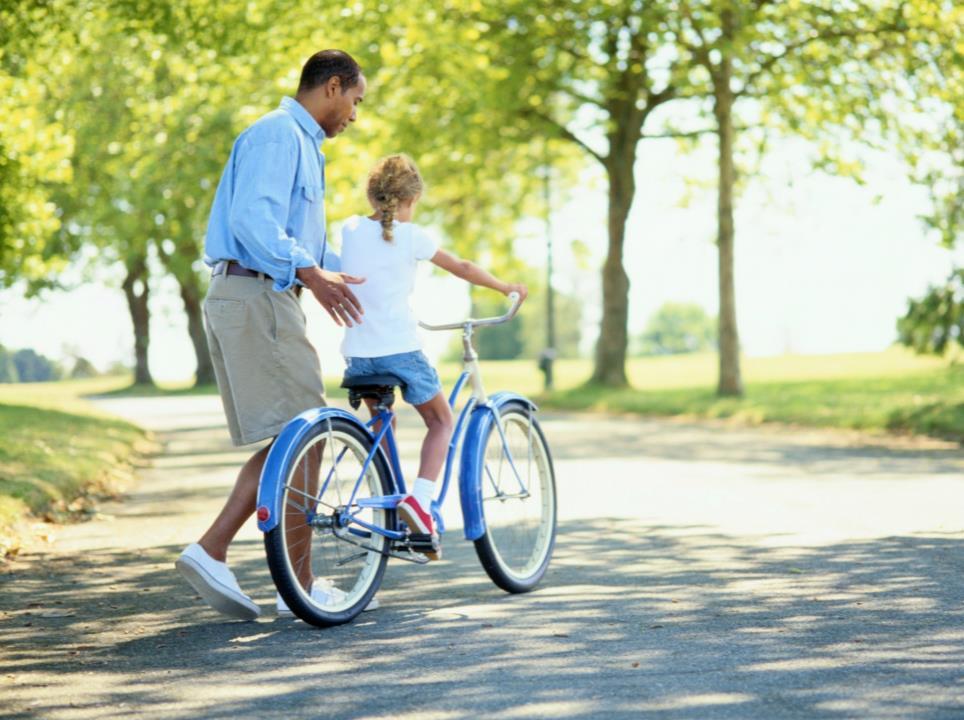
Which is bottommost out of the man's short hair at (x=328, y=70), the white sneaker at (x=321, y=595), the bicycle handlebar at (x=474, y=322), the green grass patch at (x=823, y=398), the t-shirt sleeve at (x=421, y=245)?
the white sneaker at (x=321, y=595)

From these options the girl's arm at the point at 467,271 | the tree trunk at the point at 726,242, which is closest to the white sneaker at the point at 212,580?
the girl's arm at the point at 467,271

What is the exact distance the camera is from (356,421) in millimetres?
6207

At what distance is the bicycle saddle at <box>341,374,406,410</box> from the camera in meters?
6.28

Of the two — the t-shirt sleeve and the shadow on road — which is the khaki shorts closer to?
A: the t-shirt sleeve

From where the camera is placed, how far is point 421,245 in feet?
20.7

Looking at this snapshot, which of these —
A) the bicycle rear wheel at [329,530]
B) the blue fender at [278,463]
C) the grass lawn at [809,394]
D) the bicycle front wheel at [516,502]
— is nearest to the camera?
the blue fender at [278,463]

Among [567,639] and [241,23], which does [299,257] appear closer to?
[567,639]

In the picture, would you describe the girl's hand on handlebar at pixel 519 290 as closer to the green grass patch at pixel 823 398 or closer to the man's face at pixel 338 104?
the man's face at pixel 338 104

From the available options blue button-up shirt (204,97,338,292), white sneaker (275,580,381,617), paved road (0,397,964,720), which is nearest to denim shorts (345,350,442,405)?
blue button-up shirt (204,97,338,292)

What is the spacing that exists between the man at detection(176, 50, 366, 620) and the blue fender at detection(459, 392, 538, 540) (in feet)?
2.67

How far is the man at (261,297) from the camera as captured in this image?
5.89 m

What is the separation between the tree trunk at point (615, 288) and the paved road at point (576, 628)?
70.5 ft

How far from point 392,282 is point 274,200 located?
2.05ft

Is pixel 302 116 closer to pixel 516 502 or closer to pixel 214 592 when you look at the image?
pixel 214 592
